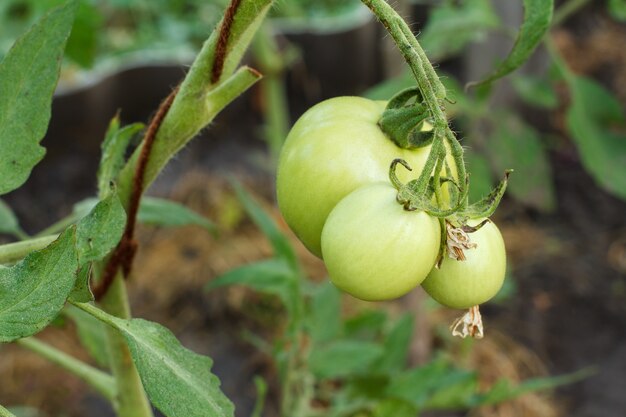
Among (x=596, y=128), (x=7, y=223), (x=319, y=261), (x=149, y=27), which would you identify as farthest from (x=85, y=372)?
(x=149, y=27)

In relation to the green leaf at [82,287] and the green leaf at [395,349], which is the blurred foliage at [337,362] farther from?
the green leaf at [82,287]

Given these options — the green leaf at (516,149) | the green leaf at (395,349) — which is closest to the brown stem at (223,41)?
the green leaf at (395,349)

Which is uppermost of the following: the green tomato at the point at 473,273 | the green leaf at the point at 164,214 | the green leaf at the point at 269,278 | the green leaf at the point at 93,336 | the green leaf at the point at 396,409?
the green tomato at the point at 473,273

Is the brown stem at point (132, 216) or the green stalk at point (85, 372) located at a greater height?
the brown stem at point (132, 216)

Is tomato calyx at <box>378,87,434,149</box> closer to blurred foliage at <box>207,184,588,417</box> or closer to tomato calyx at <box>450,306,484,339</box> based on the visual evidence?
tomato calyx at <box>450,306,484,339</box>

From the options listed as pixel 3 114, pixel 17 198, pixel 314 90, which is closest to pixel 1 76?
pixel 3 114

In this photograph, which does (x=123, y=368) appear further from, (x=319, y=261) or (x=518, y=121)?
(x=319, y=261)

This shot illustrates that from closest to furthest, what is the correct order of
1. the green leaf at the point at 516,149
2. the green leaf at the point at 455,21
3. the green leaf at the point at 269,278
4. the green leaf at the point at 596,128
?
the green leaf at the point at 269,278, the green leaf at the point at 455,21, the green leaf at the point at 596,128, the green leaf at the point at 516,149
